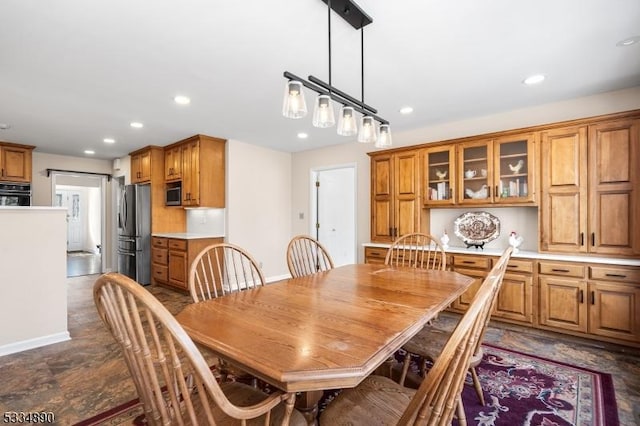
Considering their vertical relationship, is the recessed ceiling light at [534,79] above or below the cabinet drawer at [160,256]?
above

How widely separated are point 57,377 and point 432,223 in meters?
4.04

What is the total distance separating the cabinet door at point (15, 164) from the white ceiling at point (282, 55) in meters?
2.01

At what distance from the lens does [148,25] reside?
6.38ft

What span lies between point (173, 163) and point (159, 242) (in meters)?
1.31

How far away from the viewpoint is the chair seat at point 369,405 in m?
1.11

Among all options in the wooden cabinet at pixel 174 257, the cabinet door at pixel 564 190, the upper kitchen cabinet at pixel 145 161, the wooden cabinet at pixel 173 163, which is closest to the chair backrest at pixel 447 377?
the cabinet door at pixel 564 190

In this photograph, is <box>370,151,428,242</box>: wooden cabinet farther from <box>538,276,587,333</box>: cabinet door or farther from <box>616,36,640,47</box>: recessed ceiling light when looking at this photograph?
<box>616,36,640,47</box>: recessed ceiling light

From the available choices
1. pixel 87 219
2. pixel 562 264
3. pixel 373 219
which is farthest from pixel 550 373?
pixel 87 219

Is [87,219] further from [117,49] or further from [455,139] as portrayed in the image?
[455,139]

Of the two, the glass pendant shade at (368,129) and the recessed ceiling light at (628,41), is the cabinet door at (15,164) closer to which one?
the glass pendant shade at (368,129)

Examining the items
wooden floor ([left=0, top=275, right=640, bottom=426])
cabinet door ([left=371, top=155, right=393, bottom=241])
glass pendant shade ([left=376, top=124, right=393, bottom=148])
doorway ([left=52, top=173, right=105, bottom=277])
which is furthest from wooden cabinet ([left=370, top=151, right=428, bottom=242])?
doorway ([left=52, top=173, right=105, bottom=277])

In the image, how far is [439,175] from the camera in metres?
3.88

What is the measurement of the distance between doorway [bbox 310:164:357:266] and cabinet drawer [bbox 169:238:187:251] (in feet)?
6.87

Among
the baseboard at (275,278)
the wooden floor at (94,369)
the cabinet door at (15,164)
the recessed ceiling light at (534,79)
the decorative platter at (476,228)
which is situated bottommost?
the wooden floor at (94,369)
